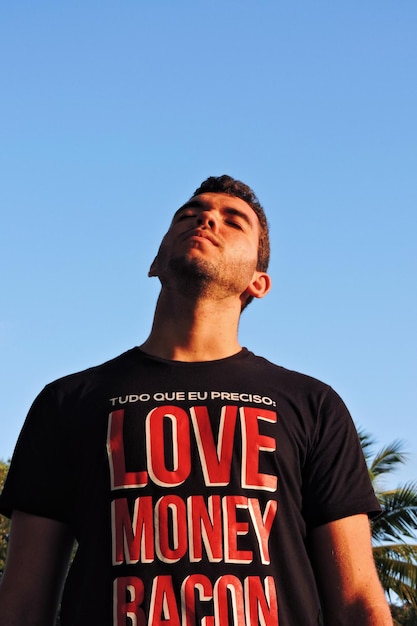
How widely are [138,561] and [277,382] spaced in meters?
0.96

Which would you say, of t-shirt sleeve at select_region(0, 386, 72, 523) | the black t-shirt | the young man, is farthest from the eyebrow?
t-shirt sleeve at select_region(0, 386, 72, 523)

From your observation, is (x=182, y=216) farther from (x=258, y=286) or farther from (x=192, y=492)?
(x=192, y=492)

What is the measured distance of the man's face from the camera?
386 cm

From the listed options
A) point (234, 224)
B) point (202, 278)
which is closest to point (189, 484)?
point (202, 278)

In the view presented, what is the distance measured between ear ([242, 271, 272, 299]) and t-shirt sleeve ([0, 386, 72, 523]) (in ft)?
3.54

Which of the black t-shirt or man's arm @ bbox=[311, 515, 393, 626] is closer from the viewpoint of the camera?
the black t-shirt

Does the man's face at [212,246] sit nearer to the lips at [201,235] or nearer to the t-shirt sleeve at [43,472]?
the lips at [201,235]

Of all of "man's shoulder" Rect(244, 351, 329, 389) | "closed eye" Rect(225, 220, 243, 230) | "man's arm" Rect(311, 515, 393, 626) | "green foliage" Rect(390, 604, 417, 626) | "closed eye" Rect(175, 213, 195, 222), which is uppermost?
"green foliage" Rect(390, 604, 417, 626)

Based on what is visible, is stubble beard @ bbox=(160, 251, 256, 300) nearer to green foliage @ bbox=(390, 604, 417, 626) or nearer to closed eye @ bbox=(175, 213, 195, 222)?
closed eye @ bbox=(175, 213, 195, 222)

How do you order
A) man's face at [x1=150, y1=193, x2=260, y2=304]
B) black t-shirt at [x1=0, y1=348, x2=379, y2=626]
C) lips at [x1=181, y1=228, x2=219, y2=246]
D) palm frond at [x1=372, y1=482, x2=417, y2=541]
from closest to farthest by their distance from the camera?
black t-shirt at [x1=0, y1=348, x2=379, y2=626], man's face at [x1=150, y1=193, x2=260, y2=304], lips at [x1=181, y1=228, x2=219, y2=246], palm frond at [x1=372, y1=482, x2=417, y2=541]

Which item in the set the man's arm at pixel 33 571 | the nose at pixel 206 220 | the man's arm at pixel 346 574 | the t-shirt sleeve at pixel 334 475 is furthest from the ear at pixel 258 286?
the man's arm at pixel 33 571

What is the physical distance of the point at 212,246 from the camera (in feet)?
12.9

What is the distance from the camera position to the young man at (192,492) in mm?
3146

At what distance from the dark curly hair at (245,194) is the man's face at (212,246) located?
73 millimetres
